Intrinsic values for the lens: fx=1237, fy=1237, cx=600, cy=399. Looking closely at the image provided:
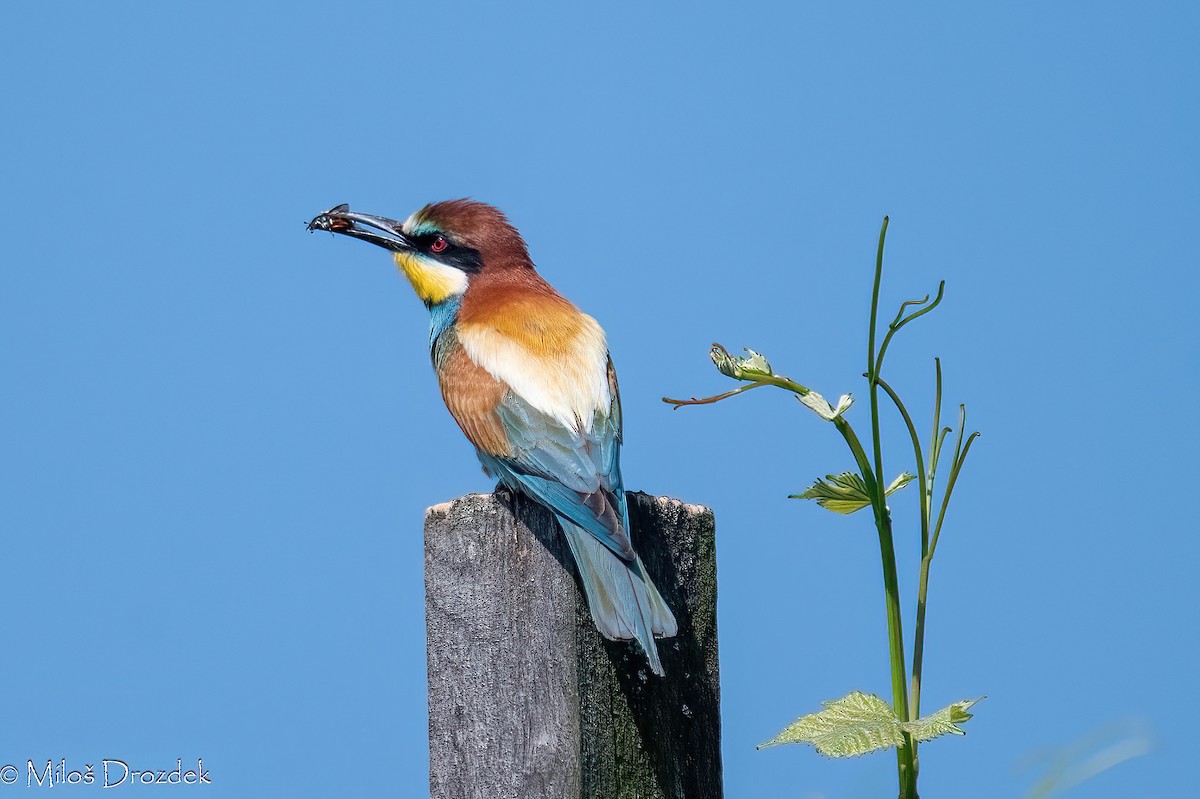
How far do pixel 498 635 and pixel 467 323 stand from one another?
1.63 metres

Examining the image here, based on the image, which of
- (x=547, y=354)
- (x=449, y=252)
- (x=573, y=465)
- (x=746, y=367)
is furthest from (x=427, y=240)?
(x=746, y=367)

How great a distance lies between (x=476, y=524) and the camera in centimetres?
263

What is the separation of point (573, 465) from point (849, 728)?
3.82 feet

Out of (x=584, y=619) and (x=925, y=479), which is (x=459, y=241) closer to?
(x=584, y=619)

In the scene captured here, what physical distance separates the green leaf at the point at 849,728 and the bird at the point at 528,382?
1.19 feet

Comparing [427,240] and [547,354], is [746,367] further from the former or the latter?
[427,240]

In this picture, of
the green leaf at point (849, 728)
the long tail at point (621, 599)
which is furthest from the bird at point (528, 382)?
the green leaf at point (849, 728)

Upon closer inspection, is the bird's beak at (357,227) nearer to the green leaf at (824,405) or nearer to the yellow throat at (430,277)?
the yellow throat at (430,277)

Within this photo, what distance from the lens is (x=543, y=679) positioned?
2426 mm

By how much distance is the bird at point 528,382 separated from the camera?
2.56 m

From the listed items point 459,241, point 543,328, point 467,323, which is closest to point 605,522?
point 543,328

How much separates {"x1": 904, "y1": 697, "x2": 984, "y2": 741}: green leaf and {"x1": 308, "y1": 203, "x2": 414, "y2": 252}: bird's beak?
2.97 metres

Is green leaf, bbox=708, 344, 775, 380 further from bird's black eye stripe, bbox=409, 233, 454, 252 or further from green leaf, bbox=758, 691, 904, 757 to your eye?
bird's black eye stripe, bbox=409, 233, 454, 252

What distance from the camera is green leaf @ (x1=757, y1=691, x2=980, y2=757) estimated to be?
2.11 m
